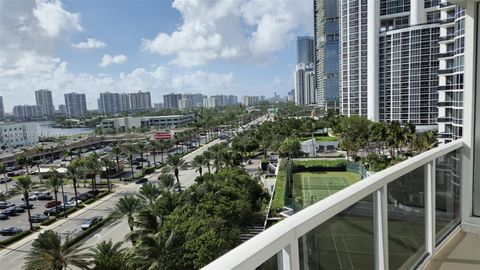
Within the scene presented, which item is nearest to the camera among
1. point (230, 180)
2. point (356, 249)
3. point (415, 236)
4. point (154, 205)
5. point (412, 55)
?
point (356, 249)

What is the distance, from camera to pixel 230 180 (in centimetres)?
1920

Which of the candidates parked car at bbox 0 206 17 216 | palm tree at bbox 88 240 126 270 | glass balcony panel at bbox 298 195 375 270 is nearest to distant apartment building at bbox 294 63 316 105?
parked car at bbox 0 206 17 216

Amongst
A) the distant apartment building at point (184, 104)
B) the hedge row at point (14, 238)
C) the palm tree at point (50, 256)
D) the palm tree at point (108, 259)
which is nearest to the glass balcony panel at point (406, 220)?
the palm tree at point (108, 259)

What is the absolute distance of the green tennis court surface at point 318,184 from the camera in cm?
2098

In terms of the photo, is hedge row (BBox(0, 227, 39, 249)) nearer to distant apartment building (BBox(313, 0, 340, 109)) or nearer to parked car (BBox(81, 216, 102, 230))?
parked car (BBox(81, 216, 102, 230))

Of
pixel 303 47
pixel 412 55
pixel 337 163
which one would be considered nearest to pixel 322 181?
pixel 337 163

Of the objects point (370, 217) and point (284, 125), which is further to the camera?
point (284, 125)

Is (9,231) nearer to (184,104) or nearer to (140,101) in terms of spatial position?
(140,101)

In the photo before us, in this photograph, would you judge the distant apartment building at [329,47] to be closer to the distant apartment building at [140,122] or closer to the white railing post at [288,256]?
the distant apartment building at [140,122]

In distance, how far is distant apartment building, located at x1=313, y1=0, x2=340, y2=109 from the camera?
75.4 m

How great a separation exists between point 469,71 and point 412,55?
3812cm

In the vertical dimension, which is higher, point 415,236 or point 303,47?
point 303,47

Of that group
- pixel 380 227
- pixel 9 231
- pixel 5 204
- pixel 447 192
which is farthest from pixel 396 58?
pixel 380 227

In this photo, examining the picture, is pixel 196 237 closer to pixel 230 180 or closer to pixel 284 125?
pixel 230 180
